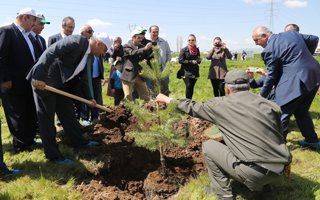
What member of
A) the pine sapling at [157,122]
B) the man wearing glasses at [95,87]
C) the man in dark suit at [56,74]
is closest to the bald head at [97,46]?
the man in dark suit at [56,74]

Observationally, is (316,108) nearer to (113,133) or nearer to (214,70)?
(214,70)

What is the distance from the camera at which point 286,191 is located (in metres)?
3.58

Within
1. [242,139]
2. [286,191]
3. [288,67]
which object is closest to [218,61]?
[288,67]

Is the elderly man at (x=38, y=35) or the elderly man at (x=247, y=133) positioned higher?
the elderly man at (x=38, y=35)

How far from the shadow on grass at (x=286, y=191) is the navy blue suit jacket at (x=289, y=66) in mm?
1186

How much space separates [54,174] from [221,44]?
5.24 meters

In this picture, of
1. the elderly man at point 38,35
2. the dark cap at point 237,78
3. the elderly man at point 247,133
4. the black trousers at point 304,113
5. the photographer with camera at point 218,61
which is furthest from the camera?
the photographer with camera at point 218,61

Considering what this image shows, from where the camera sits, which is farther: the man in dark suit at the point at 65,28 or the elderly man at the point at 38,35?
the man in dark suit at the point at 65,28

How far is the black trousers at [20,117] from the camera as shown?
15.0ft

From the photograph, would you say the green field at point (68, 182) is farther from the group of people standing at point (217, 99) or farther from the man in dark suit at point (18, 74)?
the man in dark suit at point (18, 74)

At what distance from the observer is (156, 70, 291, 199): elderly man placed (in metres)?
2.95

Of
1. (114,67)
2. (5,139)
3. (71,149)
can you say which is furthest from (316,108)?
(5,139)

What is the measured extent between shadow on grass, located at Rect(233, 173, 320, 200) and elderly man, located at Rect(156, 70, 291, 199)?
1.16 feet

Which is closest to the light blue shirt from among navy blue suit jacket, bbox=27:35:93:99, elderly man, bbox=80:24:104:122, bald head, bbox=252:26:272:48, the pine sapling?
elderly man, bbox=80:24:104:122
